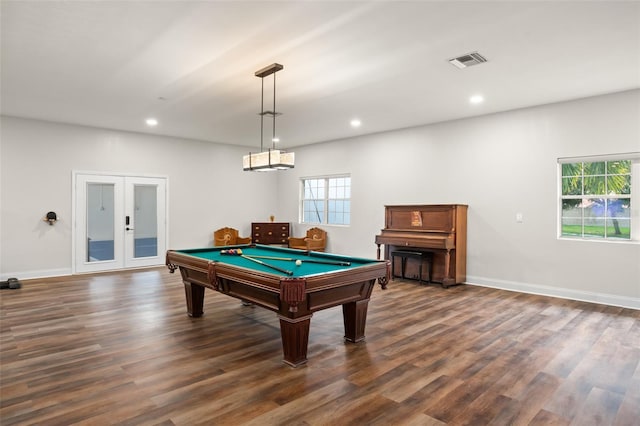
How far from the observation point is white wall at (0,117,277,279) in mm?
6547

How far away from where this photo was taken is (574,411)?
2410 millimetres

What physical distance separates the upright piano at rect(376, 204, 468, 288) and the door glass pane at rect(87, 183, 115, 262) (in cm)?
526

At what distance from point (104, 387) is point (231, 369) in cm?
88

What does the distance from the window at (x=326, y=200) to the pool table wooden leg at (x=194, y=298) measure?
463 cm

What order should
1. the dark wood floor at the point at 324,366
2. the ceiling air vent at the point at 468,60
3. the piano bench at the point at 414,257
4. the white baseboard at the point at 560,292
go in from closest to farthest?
the dark wood floor at the point at 324,366 → the ceiling air vent at the point at 468,60 → the white baseboard at the point at 560,292 → the piano bench at the point at 414,257

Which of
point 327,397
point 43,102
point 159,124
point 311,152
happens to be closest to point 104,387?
point 327,397

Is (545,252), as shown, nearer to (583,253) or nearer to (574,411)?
(583,253)

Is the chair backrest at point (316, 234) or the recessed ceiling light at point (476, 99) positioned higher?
the recessed ceiling light at point (476, 99)

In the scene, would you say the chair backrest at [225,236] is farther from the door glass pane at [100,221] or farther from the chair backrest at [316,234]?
the door glass pane at [100,221]

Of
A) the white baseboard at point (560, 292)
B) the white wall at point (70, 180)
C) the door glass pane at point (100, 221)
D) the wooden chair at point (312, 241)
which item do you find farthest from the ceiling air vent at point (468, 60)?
the door glass pane at point (100, 221)

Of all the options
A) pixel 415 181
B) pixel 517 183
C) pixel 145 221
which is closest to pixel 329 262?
pixel 517 183

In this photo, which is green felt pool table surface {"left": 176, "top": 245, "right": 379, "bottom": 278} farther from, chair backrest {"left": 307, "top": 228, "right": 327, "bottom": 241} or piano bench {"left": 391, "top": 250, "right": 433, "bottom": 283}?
chair backrest {"left": 307, "top": 228, "right": 327, "bottom": 241}

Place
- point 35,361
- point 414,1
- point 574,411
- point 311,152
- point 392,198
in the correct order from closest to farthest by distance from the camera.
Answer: point 574,411, point 414,1, point 35,361, point 392,198, point 311,152

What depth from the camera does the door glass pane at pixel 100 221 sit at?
7.31m
